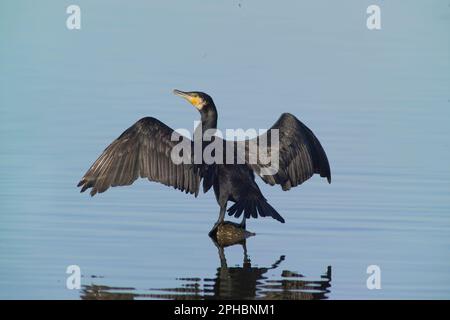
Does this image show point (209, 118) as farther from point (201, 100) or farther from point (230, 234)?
point (230, 234)

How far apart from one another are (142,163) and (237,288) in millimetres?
2855

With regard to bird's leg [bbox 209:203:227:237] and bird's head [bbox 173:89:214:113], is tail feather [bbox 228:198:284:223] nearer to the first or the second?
bird's leg [bbox 209:203:227:237]

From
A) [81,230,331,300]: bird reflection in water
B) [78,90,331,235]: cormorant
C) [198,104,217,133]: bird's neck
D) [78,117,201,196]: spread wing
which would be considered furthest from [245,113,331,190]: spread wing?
[81,230,331,300]: bird reflection in water

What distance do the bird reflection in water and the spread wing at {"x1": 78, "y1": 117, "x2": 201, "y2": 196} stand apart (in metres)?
1.92

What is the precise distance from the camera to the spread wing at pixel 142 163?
14.2 m

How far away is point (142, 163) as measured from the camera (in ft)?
46.9

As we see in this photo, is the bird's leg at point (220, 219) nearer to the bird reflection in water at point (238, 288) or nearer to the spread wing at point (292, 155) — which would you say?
the spread wing at point (292, 155)

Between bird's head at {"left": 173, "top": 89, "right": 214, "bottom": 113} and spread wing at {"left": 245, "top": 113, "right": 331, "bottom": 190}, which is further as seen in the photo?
bird's head at {"left": 173, "top": 89, "right": 214, "bottom": 113}

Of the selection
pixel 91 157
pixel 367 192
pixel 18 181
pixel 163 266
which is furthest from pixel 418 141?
pixel 163 266

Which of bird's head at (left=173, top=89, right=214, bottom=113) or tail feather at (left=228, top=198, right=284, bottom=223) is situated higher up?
bird's head at (left=173, top=89, right=214, bottom=113)

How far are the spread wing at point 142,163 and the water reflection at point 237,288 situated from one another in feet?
6.30

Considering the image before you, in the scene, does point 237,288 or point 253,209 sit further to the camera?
point 253,209

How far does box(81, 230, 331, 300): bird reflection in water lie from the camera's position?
1142cm

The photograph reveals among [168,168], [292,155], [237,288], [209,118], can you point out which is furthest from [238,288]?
[209,118]
